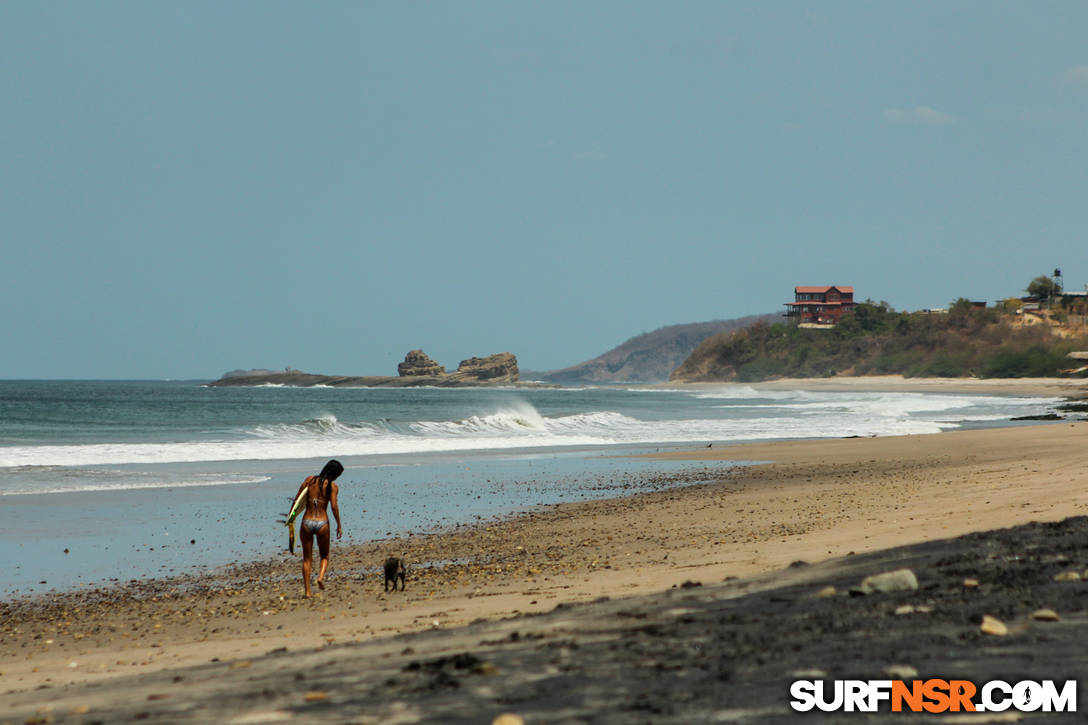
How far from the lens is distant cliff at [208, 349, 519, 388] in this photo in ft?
612

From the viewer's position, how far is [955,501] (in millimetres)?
13656

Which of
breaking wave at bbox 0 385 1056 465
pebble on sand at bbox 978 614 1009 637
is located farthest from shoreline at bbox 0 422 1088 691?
breaking wave at bbox 0 385 1056 465

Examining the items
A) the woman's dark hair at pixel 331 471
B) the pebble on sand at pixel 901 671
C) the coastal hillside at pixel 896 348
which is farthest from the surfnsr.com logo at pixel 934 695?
the coastal hillside at pixel 896 348

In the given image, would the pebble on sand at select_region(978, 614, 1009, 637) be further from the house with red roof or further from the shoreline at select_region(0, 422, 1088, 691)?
the house with red roof

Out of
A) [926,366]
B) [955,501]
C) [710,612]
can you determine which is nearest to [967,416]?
[955,501]

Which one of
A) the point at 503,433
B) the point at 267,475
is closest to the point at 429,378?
the point at 503,433

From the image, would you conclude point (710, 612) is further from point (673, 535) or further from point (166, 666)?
point (673, 535)

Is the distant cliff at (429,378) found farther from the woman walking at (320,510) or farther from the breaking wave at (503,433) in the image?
the woman walking at (320,510)

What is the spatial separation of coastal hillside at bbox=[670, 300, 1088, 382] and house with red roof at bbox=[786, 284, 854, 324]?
325 inches

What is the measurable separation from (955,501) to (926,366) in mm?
124854

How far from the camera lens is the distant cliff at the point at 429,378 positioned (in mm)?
186500

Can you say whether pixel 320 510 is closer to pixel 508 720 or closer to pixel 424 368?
pixel 508 720

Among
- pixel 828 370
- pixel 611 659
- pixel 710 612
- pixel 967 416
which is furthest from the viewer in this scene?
pixel 828 370

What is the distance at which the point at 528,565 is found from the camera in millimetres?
11398
